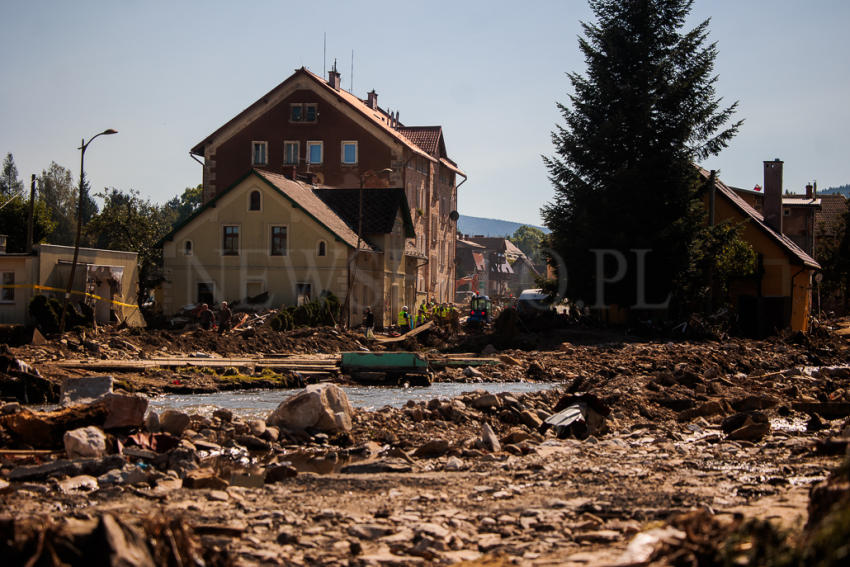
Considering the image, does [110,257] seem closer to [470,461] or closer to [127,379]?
[127,379]

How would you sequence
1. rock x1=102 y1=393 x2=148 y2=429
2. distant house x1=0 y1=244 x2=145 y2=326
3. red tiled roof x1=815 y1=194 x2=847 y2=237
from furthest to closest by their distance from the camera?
red tiled roof x1=815 y1=194 x2=847 y2=237
distant house x1=0 y1=244 x2=145 y2=326
rock x1=102 y1=393 x2=148 y2=429

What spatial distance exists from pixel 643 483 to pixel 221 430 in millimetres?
6898

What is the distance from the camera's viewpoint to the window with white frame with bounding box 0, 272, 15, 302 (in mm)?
31820

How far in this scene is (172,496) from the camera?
981cm

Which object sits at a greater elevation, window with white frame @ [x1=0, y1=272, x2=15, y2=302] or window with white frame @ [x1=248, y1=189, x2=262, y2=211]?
window with white frame @ [x1=248, y1=189, x2=262, y2=211]

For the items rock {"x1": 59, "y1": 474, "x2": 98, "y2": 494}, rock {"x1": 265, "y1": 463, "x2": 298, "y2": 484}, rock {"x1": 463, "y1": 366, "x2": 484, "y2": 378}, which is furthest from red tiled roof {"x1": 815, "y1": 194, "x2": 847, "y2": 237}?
rock {"x1": 59, "y1": 474, "x2": 98, "y2": 494}

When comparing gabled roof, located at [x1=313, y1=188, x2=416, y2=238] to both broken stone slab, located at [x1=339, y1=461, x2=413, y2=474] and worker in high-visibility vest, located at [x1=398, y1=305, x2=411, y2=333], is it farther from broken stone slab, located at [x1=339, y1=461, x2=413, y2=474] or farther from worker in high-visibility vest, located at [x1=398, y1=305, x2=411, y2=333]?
broken stone slab, located at [x1=339, y1=461, x2=413, y2=474]

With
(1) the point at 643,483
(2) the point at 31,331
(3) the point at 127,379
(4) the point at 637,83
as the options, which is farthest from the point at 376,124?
(1) the point at 643,483

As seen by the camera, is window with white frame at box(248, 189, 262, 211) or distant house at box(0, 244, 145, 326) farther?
window with white frame at box(248, 189, 262, 211)

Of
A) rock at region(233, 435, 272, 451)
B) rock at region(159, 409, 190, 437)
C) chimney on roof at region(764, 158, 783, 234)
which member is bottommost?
rock at region(233, 435, 272, 451)

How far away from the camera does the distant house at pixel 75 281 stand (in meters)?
31.8

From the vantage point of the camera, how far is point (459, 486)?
10539mm

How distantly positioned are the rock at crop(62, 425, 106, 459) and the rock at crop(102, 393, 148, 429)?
79cm

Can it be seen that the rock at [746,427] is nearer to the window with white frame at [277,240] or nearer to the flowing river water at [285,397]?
the flowing river water at [285,397]
